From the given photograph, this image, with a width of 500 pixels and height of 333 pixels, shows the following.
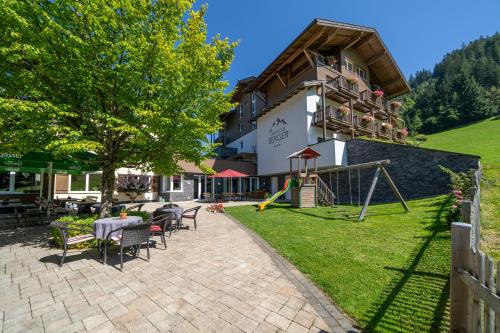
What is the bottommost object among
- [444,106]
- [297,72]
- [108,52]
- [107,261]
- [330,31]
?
[107,261]

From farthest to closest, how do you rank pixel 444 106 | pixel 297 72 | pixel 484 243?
1. pixel 444 106
2. pixel 297 72
3. pixel 484 243

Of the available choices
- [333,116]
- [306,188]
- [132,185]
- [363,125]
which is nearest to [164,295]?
[306,188]

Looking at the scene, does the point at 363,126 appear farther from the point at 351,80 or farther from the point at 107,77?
the point at 107,77

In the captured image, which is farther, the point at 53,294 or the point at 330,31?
the point at 330,31

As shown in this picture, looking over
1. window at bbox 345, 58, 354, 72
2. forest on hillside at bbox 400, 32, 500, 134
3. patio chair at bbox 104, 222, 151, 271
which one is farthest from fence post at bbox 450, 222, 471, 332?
forest on hillside at bbox 400, 32, 500, 134

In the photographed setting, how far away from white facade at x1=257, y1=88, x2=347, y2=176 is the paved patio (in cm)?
1272

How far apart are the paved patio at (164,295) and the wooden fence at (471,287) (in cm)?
119

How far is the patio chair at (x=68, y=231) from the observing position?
517 centimetres

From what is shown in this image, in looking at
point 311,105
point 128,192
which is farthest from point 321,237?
point 128,192

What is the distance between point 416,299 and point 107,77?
327 inches

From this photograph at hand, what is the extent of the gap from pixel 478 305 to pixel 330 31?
2157cm

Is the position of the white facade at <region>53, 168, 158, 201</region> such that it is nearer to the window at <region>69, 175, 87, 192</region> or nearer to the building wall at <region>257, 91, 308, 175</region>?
the window at <region>69, 175, 87, 192</region>

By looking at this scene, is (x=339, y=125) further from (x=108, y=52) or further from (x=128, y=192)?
(x=128, y=192)

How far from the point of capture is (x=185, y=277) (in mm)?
4434
